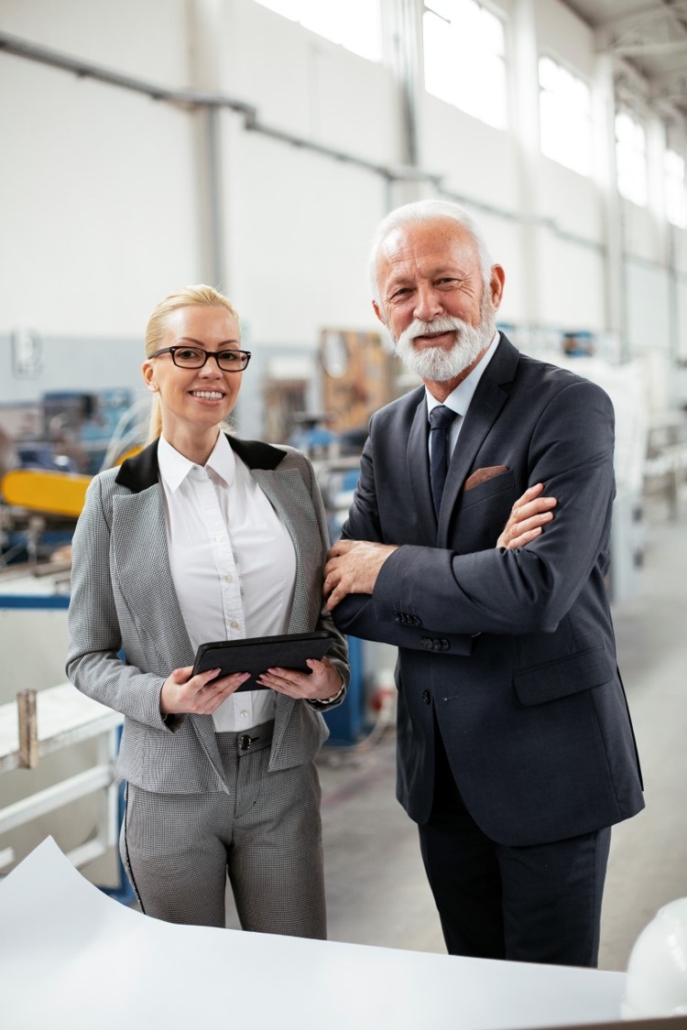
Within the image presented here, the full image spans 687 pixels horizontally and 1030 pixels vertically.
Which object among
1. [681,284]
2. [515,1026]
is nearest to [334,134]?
[515,1026]

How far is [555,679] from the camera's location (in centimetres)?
143

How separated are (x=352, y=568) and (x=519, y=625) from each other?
31cm

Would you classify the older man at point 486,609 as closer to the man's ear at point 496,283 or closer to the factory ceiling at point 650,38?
the man's ear at point 496,283

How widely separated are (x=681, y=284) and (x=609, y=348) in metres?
2.54

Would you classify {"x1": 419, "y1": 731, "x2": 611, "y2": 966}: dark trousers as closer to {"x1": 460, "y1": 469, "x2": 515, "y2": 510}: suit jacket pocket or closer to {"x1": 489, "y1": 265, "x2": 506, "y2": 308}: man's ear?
{"x1": 460, "y1": 469, "x2": 515, "y2": 510}: suit jacket pocket

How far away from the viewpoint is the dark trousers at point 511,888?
1.46 metres

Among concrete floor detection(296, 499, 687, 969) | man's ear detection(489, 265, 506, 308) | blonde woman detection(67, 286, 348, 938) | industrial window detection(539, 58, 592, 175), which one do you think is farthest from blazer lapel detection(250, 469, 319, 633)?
industrial window detection(539, 58, 592, 175)

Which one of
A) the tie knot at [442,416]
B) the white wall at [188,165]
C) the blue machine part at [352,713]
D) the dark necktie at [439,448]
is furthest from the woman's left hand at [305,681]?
the white wall at [188,165]

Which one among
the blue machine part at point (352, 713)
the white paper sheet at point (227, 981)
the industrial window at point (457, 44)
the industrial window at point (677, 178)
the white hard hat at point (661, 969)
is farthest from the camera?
the blue machine part at point (352, 713)

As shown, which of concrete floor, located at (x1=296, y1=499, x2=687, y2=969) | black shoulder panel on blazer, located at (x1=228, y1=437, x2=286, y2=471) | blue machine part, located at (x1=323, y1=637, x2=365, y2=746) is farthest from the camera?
blue machine part, located at (x1=323, y1=637, x2=365, y2=746)

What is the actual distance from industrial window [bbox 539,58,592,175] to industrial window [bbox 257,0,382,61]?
4.75 feet

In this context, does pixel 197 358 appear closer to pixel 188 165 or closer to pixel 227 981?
pixel 227 981

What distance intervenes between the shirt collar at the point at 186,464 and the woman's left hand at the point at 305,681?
0.34 meters

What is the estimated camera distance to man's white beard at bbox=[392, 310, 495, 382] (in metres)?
1.47
